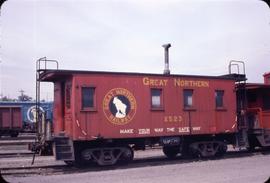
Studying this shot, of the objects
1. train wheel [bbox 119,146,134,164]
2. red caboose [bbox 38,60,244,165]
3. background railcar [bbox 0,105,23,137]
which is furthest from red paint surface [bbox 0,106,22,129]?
train wheel [bbox 119,146,134,164]

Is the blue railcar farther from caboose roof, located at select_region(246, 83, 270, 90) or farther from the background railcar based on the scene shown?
caboose roof, located at select_region(246, 83, 270, 90)

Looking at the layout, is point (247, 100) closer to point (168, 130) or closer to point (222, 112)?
point (222, 112)

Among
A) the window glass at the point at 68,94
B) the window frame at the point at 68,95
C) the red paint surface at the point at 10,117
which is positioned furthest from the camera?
the red paint surface at the point at 10,117

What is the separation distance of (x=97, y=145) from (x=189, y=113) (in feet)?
13.6

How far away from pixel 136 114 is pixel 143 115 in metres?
0.31

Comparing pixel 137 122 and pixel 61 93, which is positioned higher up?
pixel 61 93

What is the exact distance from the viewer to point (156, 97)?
16.1 metres

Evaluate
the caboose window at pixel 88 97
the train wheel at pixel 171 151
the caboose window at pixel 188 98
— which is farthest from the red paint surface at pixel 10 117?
the caboose window at pixel 188 98

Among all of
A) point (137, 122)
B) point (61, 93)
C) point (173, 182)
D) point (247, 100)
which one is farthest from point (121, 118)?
point (247, 100)

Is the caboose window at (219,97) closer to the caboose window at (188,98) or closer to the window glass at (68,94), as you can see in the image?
the caboose window at (188,98)

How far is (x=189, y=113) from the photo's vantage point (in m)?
16.7

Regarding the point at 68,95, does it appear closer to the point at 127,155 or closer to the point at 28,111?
the point at 127,155

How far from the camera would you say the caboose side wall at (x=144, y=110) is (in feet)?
48.0

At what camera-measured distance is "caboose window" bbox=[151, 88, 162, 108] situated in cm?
1605
